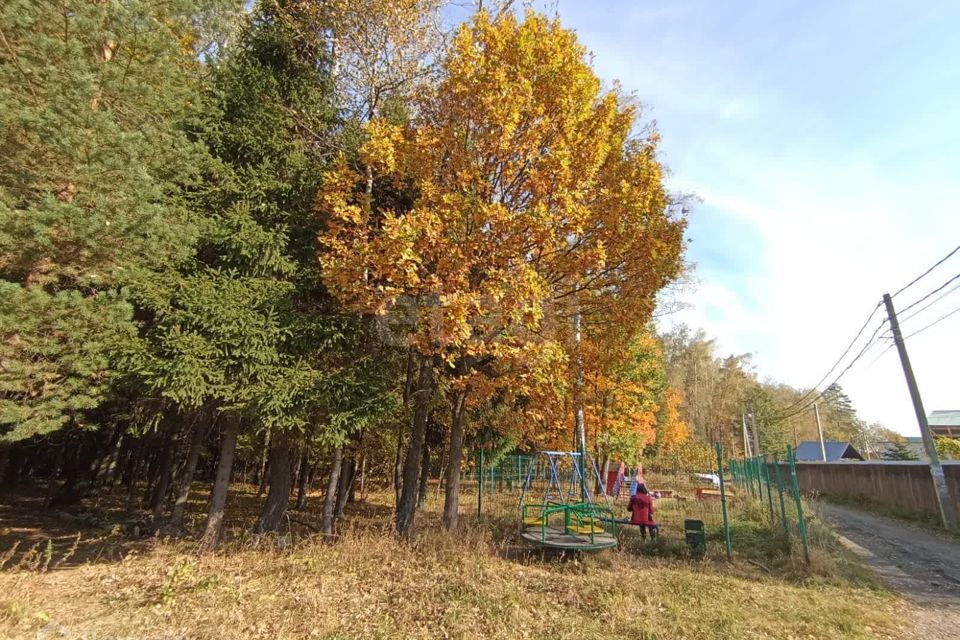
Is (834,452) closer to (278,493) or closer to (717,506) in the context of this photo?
(717,506)

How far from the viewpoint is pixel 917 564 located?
34.8 feet

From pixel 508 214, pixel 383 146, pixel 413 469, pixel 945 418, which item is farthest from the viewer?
pixel 945 418

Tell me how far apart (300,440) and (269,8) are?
37.6ft

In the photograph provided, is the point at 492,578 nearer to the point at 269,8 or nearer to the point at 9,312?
the point at 9,312

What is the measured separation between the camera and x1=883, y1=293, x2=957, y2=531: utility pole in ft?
46.5

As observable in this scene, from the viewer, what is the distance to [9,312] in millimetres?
6570

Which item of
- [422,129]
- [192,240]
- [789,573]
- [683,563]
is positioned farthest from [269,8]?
[789,573]

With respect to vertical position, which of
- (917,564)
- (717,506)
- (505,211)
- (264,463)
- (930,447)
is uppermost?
(505,211)

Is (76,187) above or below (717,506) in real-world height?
above

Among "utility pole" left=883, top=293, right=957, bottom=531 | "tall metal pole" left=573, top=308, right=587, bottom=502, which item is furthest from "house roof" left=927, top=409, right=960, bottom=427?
"tall metal pole" left=573, top=308, right=587, bottom=502

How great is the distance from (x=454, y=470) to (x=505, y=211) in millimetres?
6465

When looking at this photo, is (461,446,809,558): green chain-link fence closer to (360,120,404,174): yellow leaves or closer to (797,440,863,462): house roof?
(360,120,404,174): yellow leaves

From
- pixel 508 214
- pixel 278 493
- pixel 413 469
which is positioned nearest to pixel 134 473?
pixel 278 493

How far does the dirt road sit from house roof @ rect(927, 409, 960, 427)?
213 feet
